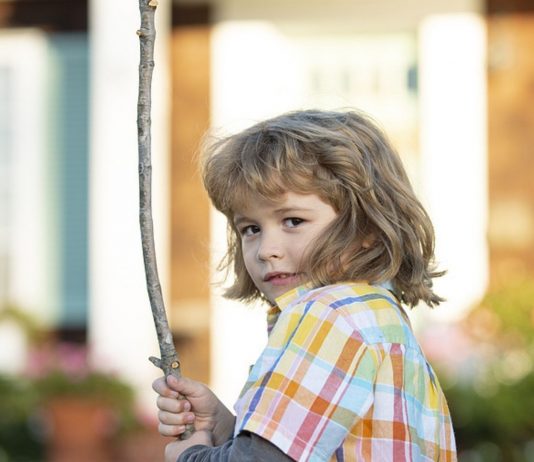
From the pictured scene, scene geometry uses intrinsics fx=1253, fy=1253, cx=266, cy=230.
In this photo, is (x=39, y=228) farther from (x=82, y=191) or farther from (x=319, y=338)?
(x=319, y=338)

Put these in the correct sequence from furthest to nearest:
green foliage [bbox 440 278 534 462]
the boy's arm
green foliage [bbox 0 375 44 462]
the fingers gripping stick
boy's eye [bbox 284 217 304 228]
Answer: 1. green foliage [bbox 0 375 44 462]
2. green foliage [bbox 440 278 534 462]
3. boy's eye [bbox 284 217 304 228]
4. the fingers gripping stick
5. the boy's arm

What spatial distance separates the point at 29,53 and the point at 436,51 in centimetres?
259

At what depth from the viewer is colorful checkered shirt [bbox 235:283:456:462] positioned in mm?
1885

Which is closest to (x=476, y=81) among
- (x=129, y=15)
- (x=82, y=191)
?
(x=129, y=15)

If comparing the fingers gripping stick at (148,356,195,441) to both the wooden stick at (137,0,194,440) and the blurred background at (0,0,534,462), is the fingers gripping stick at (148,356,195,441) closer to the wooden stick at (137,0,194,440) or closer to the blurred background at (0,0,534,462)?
the wooden stick at (137,0,194,440)

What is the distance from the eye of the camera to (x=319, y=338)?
1.92 meters

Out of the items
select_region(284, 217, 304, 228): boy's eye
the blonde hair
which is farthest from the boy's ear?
select_region(284, 217, 304, 228): boy's eye

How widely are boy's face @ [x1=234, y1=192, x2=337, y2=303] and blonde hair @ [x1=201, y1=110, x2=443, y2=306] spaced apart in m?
0.01

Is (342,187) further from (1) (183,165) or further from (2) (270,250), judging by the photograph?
(1) (183,165)

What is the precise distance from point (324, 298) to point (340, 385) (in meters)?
0.16

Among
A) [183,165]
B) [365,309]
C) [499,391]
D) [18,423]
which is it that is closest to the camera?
[365,309]

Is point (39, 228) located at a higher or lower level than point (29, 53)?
lower

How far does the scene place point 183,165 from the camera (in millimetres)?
7855

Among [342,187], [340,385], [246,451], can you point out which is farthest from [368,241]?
[246,451]
